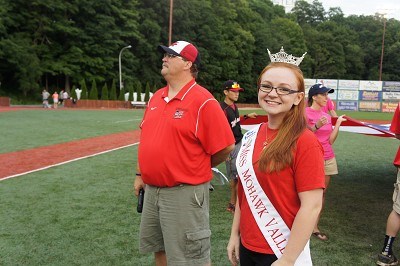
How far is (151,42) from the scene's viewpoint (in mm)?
56812

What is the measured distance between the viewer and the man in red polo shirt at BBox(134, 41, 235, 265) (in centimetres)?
310

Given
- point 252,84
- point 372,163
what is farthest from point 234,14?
point 372,163

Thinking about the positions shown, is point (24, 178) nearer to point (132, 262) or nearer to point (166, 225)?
point (132, 262)

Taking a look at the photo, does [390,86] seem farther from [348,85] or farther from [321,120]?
[321,120]

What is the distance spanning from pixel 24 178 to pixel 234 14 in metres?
65.3

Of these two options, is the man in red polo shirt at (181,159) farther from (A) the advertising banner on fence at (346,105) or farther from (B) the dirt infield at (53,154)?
(A) the advertising banner on fence at (346,105)

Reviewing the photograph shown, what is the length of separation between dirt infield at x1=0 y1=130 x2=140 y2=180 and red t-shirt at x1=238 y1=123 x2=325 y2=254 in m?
7.23

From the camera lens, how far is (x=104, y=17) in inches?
1969

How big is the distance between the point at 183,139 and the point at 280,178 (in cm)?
113

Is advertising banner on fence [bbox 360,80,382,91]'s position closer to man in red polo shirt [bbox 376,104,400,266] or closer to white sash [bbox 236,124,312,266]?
man in red polo shirt [bbox 376,104,400,266]

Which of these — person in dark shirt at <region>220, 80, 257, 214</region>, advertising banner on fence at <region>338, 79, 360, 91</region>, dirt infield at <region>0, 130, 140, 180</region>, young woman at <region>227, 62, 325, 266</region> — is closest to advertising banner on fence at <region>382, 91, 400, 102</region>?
advertising banner on fence at <region>338, 79, 360, 91</region>

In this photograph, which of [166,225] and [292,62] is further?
[166,225]

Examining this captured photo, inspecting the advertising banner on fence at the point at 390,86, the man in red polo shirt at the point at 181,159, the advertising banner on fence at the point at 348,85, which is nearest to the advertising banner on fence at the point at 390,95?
the advertising banner on fence at the point at 390,86

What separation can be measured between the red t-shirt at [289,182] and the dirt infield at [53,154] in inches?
284
